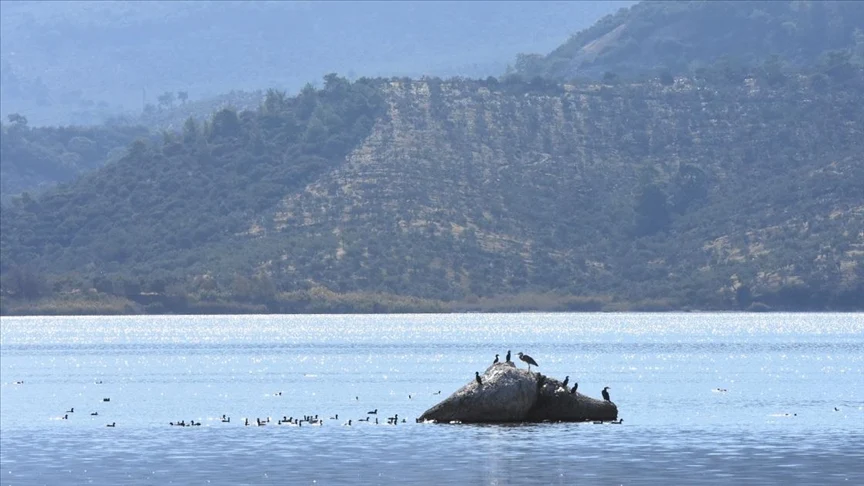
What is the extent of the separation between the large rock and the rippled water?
3.20 feet

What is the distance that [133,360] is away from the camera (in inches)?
5271

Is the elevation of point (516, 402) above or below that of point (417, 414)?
above

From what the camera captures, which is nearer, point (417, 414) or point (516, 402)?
point (516, 402)

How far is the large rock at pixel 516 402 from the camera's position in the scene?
216ft

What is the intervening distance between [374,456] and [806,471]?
532 inches

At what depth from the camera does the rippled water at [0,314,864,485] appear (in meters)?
53.5

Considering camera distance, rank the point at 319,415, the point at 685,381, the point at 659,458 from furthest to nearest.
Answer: the point at 685,381, the point at 319,415, the point at 659,458

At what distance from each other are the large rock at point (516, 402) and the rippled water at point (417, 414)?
0.98 metres

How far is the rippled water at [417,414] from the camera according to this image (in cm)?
5347

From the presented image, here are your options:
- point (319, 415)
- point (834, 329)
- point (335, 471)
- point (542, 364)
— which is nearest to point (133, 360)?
point (542, 364)

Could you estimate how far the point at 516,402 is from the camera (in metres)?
66.1

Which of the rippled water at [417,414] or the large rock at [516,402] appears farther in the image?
the large rock at [516,402]

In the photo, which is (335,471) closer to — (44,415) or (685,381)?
(44,415)

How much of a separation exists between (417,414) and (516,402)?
29.0ft
